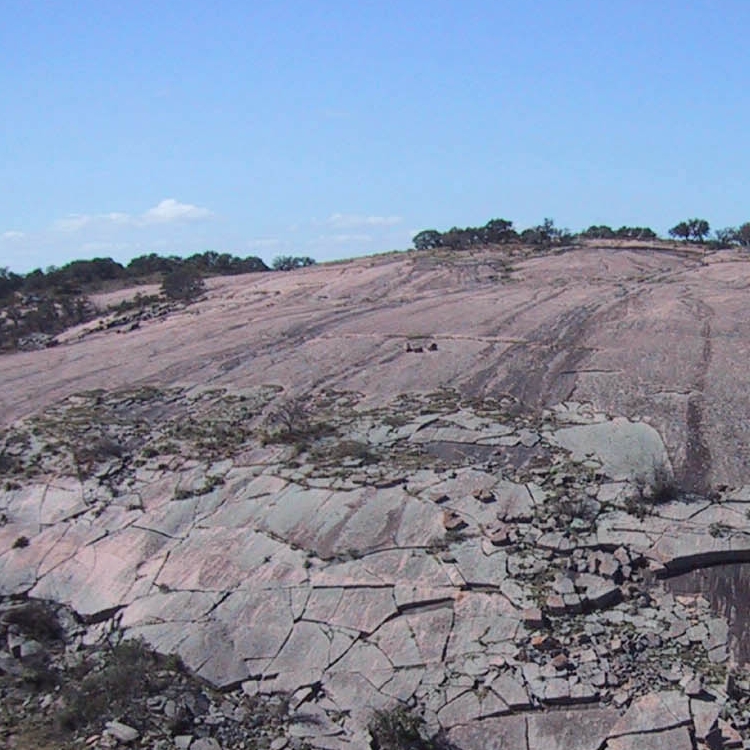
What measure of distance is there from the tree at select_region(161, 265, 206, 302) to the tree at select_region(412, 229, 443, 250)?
469 inches

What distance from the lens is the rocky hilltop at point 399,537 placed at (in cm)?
917

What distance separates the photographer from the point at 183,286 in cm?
3512

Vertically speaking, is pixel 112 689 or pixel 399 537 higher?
pixel 399 537

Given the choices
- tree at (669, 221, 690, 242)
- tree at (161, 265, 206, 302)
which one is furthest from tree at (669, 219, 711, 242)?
tree at (161, 265, 206, 302)

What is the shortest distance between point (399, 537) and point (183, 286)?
2532cm

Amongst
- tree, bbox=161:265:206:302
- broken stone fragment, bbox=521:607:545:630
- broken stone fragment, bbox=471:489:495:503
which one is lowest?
broken stone fragment, bbox=521:607:545:630

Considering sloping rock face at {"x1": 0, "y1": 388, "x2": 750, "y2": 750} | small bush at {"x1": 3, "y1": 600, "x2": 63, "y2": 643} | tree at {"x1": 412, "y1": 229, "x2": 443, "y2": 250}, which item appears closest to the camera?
sloping rock face at {"x1": 0, "y1": 388, "x2": 750, "y2": 750}

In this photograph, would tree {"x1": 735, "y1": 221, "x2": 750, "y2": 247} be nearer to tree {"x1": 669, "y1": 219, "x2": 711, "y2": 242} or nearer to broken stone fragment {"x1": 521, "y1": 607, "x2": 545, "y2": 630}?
tree {"x1": 669, "y1": 219, "x2": 711, "y2": 242}

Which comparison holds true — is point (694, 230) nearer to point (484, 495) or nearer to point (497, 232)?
point (497, 232)

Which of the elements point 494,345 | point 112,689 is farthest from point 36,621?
point 494,345

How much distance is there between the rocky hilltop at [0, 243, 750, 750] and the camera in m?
9.17

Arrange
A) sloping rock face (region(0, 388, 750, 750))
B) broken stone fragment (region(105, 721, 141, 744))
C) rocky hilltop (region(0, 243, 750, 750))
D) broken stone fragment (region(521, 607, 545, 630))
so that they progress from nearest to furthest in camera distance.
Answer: sloping rock face (region(0, 388, 750, 750)) < rocky hilltop (region(0, 243, 750, 750)) < broken stone fragment (region(105, 721, 141, 744)) < broken stone fragment (region(521, 607, 545, 630))

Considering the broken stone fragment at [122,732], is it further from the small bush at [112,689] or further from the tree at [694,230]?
the tree at [694,230]

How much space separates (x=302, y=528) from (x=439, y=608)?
274cm
